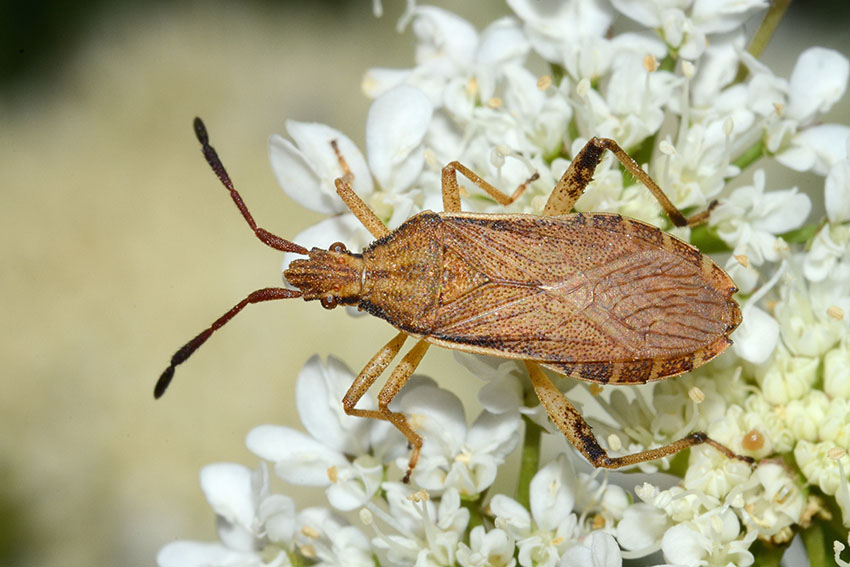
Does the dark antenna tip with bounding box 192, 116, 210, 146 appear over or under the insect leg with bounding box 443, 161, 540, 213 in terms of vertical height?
under

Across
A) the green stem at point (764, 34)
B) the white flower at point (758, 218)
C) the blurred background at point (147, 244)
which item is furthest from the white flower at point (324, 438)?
the blurred background at point (147, 244)

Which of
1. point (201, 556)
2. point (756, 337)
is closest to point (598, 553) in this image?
point (756, 337)

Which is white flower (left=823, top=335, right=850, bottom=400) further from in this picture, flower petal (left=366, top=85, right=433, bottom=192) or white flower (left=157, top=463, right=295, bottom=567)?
white flower (left=157, top=463, right=295, bottom=567)

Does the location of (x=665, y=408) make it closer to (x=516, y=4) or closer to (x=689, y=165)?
(x=689, y=165)

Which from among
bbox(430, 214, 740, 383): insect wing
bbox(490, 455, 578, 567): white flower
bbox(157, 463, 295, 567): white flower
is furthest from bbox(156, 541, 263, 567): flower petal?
bbox(430, 214, 740, 383): insect wing

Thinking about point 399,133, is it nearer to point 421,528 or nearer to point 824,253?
point 421,528

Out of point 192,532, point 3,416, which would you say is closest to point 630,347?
point 192,532

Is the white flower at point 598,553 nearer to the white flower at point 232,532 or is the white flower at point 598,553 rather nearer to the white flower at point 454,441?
the white flower at point 454,441
